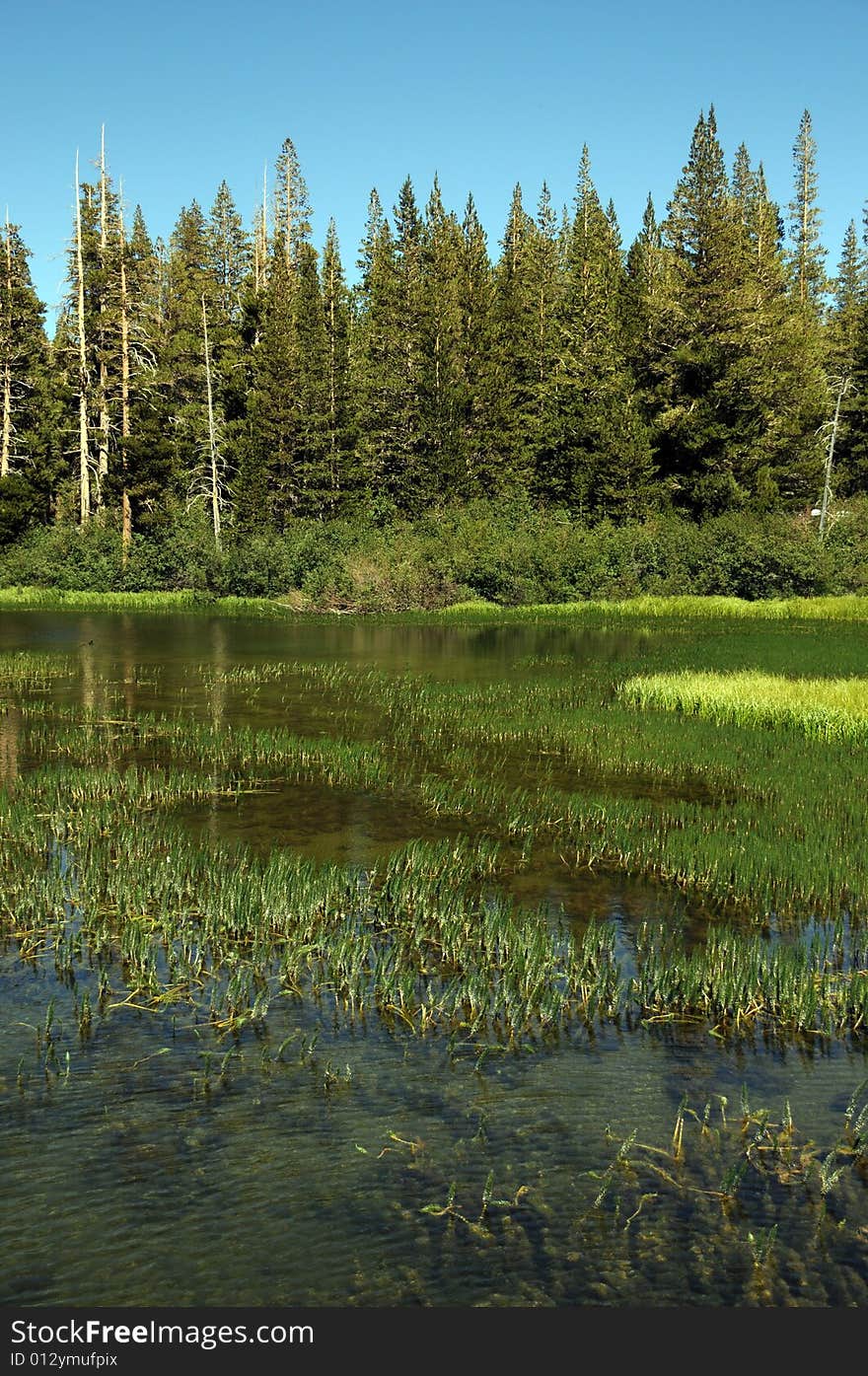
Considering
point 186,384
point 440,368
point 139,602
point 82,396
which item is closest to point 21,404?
point 82,396

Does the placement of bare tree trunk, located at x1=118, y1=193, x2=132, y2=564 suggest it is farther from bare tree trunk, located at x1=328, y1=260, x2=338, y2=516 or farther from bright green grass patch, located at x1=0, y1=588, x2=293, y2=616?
bare tree trunk, located at x1=328, y1=260, x2=338, y2=516

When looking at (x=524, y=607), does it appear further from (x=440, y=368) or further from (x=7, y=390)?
(x=7, y=390)

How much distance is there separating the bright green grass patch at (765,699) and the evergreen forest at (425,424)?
31.5 meters

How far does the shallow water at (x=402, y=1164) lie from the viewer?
4711 millimetres

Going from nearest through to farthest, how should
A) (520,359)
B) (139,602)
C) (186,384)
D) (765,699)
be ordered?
(765,699)
(139,602)
(186,384)
(520,359)

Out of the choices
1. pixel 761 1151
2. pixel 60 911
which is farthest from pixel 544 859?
pixel 761 1151

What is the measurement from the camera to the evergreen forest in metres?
56.7

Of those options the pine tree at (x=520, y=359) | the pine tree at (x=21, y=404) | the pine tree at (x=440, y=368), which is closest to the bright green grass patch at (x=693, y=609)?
the pine tree at (x=440, y=368)

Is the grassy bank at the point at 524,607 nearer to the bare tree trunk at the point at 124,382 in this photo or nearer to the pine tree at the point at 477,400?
the bare tree trunk at the point at 124,382

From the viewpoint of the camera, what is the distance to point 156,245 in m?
101

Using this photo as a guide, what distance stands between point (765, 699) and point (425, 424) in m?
46.6

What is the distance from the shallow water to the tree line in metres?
54.6

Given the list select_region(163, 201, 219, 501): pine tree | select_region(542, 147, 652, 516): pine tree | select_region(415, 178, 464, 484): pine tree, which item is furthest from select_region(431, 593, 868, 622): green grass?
select_region(163, 201, 219, 501): pine tree

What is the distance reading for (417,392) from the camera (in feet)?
216
